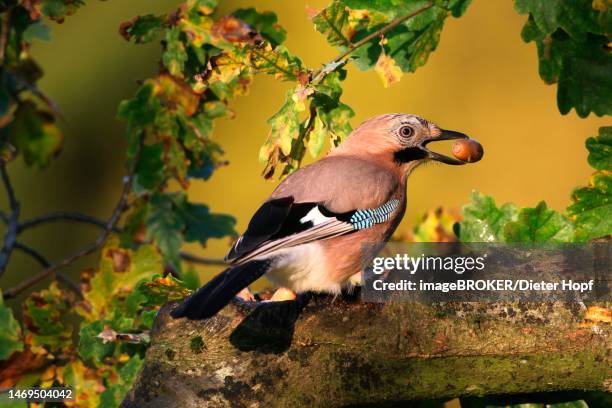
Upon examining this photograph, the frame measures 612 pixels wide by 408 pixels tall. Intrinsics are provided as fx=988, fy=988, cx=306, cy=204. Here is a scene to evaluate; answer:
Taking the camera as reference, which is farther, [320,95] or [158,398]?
[320,95]

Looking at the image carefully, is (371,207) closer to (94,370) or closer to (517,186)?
(94,370)

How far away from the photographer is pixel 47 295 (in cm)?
306

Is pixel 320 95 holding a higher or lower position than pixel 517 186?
lower

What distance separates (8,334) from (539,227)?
5.04ft

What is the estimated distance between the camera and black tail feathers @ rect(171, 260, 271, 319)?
2.13m

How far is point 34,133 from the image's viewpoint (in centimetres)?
322

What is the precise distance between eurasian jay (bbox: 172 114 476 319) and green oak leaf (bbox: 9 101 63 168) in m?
0.92

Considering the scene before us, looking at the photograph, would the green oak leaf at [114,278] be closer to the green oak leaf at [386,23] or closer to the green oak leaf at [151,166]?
the green oak leaf at [151,166]

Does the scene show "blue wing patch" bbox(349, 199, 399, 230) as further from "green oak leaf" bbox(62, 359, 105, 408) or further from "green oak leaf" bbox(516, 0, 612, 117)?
"green oak leaf" bbox(62, 359, 105, 408)

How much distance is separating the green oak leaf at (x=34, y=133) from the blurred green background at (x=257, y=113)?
1.46 meters

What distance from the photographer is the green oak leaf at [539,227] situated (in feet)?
8.60

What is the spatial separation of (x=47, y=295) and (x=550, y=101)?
2851 millimetres

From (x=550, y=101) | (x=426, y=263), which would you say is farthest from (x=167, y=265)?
(x=550, y=101)

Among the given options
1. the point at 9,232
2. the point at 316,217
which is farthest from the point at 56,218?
the point at 316,217
